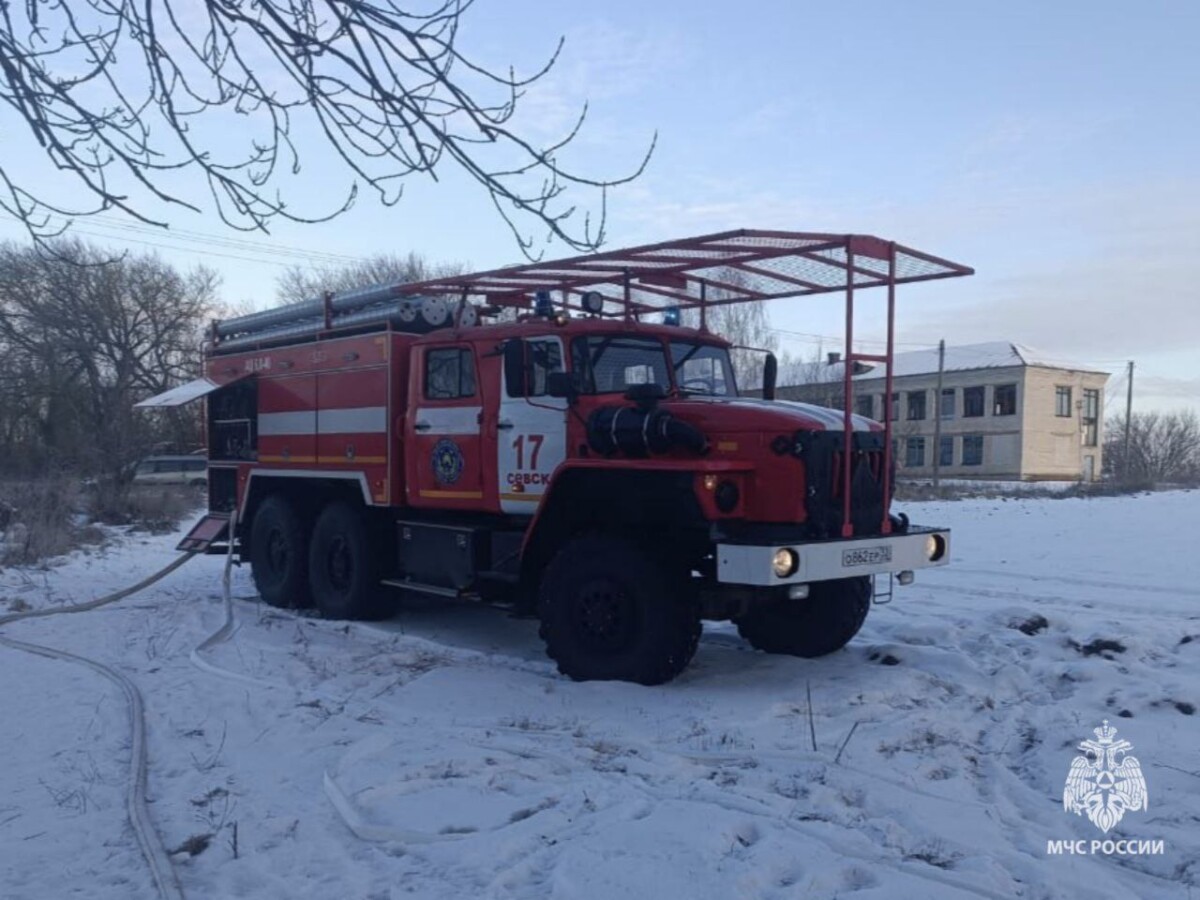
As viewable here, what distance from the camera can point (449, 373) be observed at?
8.52 metres

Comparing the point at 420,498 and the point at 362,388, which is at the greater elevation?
the point at 362,388

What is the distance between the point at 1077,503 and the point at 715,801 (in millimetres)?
26042

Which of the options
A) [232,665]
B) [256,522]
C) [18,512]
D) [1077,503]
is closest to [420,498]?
[232,665]

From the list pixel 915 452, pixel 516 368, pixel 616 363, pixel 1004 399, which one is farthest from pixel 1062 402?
pixel 516 368

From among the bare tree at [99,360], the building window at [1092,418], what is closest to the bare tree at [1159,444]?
the building window at [1092,418]

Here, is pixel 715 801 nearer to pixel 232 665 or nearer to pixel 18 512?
pixel 232 665

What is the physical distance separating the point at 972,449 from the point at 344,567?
52.2 meters

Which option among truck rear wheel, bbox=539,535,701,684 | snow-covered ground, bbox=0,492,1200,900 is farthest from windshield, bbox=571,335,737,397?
snow-covered ground, bbox=0,492,1200,900

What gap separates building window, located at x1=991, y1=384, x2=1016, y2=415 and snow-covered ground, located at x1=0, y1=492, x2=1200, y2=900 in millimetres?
48735

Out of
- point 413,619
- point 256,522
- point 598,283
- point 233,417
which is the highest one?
point 598,283

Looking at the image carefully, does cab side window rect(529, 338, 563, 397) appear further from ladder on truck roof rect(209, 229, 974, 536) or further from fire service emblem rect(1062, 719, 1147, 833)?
fire service emblem rect(1062, 719, 1147, 833)

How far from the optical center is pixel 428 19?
3.94m

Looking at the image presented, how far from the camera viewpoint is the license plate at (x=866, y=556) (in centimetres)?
638

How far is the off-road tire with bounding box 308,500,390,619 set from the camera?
30.8 ft
